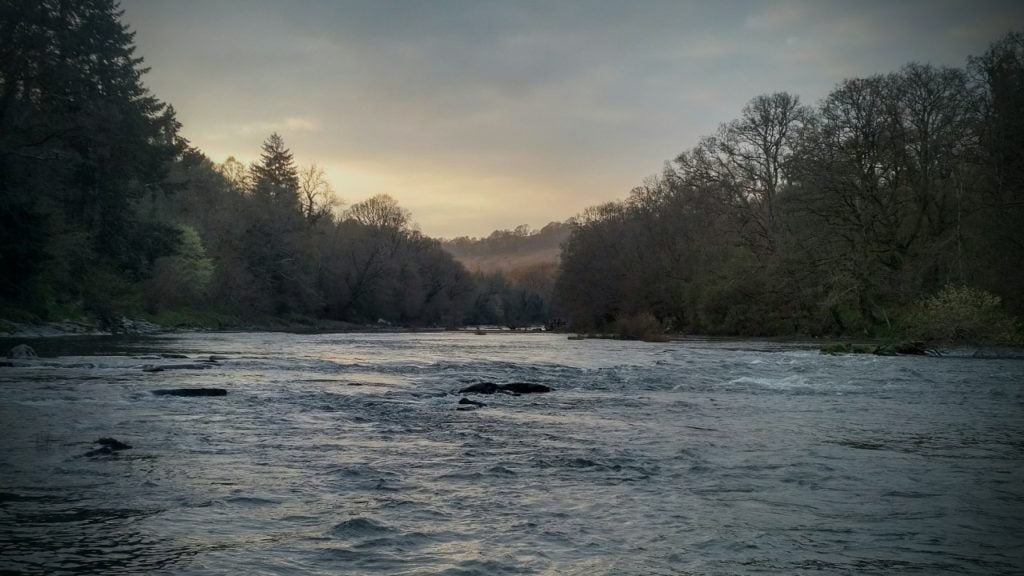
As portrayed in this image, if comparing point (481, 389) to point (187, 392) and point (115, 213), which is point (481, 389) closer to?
point (187, 392)

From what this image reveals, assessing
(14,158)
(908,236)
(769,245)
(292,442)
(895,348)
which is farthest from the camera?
(769,245)

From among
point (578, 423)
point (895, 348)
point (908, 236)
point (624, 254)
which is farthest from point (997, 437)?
point (624, 254)

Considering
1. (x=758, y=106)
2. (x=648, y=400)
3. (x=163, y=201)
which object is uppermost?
(x=758, y=106)

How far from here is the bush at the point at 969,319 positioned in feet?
93.2

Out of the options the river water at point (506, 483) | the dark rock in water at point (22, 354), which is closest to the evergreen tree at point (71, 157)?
the dark rock in water at point (22, 354)

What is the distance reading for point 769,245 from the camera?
4784 cm

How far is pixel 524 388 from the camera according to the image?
16016 mm

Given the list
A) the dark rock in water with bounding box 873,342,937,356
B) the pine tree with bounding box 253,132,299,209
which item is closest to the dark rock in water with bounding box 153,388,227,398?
the dark rock in water with bounding box 873,342,937,356

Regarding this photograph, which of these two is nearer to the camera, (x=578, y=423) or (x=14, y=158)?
(x=578, y=423)

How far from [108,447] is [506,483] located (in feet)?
15.4

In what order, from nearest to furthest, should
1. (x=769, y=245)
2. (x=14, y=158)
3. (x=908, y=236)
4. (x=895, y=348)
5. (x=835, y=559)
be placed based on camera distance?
1. (x=835, y=559)
2. (x=895, y=348)
3. (x=14, y=158)
4. (x=908, y=236)
5. (x=769, y=245)

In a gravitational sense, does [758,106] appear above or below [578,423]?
above

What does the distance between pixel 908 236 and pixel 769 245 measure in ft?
32.2

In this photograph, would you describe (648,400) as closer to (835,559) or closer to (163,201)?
(835,559)
